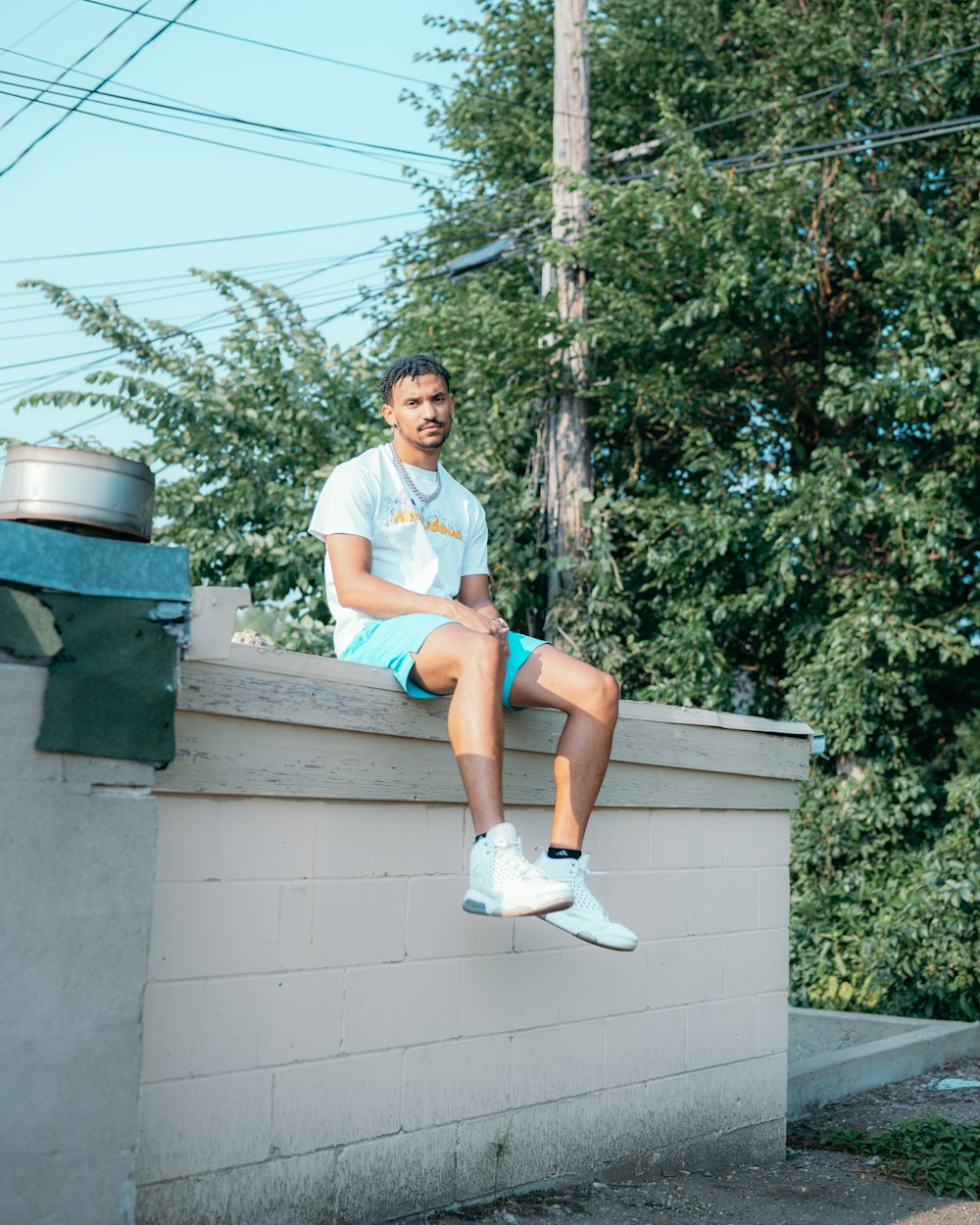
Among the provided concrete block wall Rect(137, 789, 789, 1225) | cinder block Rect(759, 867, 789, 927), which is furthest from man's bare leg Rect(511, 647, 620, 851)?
cinder block Rect(759, 867, 789, 927)

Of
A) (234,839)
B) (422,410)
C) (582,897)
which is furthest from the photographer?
(422,410)

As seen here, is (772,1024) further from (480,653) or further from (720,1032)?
(480,653)

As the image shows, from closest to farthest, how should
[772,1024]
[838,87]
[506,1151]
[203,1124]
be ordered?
[203,1124]
[506,1151]
[772,1024]
[838,87]

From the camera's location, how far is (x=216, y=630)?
2953 millimetres

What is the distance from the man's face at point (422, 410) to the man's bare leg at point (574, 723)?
797mm

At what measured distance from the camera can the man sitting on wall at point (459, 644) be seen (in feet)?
11.1

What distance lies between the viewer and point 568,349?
34.8 ft

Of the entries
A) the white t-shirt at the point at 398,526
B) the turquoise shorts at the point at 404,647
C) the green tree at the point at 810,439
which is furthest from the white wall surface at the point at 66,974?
the green tree at the point at 810,439

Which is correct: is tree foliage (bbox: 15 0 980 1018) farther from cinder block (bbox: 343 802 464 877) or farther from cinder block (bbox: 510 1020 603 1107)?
cinder block (bbox: 343 802 464 877)

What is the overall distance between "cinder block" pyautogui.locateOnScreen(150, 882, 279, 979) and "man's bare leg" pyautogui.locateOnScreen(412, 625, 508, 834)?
1.90 feet

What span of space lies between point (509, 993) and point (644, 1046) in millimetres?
727

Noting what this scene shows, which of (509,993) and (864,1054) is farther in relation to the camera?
(864,1054)

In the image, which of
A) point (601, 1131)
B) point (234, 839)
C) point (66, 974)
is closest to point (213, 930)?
point (234, 839)

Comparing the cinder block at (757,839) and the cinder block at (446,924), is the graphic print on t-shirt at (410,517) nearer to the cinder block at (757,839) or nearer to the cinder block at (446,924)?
the cinder block at (446,924)
